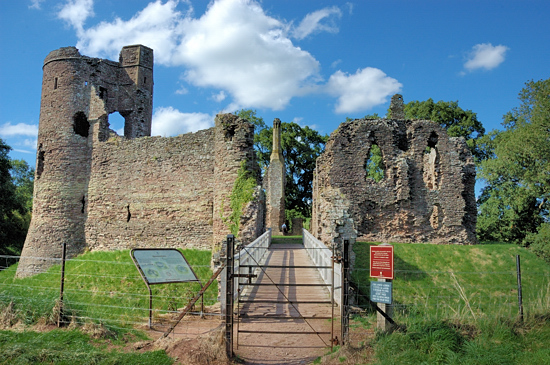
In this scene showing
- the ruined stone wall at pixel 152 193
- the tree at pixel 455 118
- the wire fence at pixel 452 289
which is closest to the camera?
the wire fence at pixel 452 289

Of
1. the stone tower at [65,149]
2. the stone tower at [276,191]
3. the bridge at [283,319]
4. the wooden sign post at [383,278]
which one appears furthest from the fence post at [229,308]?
the stone tower at [276,191]

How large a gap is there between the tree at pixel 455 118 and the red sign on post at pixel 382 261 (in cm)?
3256

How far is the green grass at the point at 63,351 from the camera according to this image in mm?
5980

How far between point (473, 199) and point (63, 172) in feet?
75.9

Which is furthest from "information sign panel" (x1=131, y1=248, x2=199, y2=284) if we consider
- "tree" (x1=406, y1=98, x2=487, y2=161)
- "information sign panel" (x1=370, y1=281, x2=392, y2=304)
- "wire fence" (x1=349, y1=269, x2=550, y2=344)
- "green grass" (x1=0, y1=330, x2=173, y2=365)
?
"tree" (x1=406, y1=98, x2=487, y2=161)

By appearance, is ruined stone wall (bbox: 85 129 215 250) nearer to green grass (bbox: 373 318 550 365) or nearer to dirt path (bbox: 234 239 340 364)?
dirt path (bbox: 234 239 340 364)

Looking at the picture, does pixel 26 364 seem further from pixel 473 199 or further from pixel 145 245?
pixel 473 199

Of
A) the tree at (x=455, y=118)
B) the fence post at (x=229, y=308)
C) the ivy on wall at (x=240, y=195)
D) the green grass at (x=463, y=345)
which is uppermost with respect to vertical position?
the tree at (x=455, y=118)

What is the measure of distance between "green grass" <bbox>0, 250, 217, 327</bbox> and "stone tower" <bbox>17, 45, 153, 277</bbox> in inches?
66.2

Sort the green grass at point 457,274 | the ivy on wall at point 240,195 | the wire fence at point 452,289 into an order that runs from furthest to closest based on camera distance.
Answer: the ivy on wall at point 240,195
the green grass at point 457,274
the wire fence at point 452,289

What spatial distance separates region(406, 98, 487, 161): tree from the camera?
36.3m

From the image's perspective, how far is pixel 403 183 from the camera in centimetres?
2281

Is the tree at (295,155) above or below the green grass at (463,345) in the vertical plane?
above

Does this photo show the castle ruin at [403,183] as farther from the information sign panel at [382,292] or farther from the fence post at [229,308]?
the fence post at [229,308]
